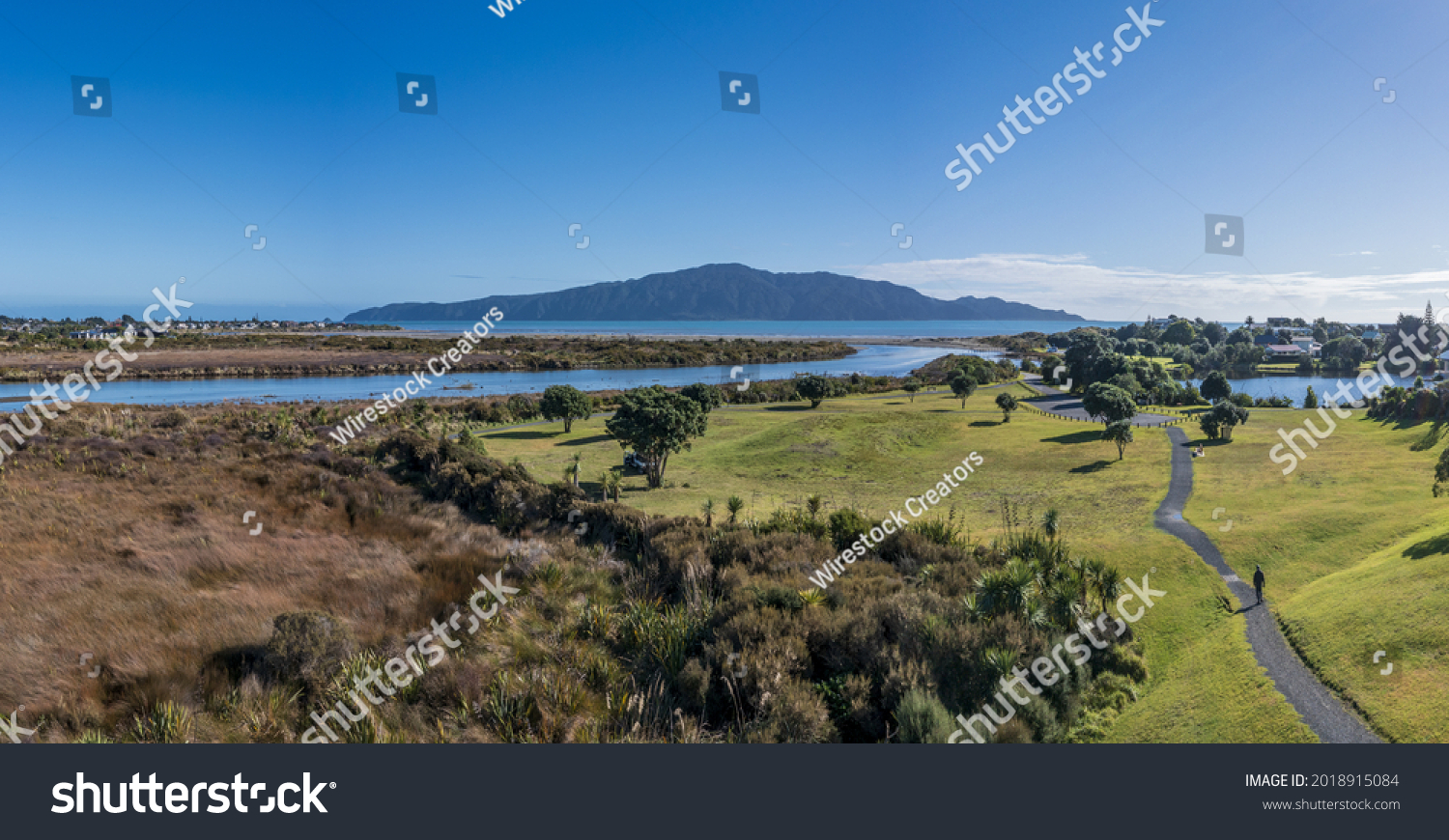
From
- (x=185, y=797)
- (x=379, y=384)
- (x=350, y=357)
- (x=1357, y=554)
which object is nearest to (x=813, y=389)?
(x=1357, y=554)

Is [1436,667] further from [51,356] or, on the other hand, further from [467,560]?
[51,356]

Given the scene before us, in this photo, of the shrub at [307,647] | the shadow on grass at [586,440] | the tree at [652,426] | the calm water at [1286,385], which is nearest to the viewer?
the shrub at [307,647]

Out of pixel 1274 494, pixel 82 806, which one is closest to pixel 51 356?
pixel 82 806

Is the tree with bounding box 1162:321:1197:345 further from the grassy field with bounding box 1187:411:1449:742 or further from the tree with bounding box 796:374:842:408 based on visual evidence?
the grassy field with bounding box 1187:411:1449:742

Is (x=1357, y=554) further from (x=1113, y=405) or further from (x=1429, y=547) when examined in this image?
(x=1113, y=405)

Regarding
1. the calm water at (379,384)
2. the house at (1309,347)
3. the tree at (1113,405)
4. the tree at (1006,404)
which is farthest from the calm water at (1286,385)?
the calm water at (379,384)

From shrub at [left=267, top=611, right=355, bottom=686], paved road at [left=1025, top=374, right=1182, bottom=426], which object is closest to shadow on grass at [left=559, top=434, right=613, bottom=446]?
shrub at [left=267, top=611, right=355, bottom=686]

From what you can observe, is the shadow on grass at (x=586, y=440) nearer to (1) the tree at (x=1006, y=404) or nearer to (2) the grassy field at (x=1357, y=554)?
(2) the grassy field at (x=1357, y=554)

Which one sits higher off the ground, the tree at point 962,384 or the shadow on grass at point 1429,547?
the tree at point 962,384
